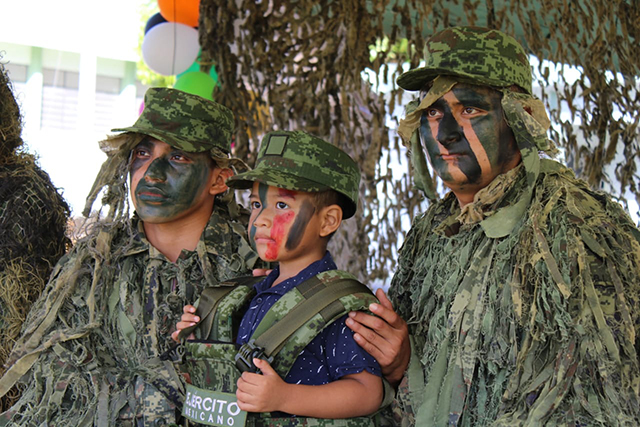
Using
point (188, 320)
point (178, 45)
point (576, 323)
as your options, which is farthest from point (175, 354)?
point (178, 45)

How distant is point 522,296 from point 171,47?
119 inches

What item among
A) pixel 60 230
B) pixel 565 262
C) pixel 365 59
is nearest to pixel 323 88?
pixel 365 59

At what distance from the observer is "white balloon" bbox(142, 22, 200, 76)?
150 inches

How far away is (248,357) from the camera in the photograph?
143 centimetres

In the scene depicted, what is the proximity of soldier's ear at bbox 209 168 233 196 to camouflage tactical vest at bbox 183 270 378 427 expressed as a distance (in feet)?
1.80

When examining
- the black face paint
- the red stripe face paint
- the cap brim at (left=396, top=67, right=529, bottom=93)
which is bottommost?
the red stripe face paint

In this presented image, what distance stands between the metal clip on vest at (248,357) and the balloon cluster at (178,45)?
2.40 m

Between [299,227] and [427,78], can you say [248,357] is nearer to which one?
[299,227]

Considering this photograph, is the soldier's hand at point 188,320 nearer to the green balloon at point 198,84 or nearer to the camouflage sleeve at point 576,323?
the camouflage sleeve at point 576,323

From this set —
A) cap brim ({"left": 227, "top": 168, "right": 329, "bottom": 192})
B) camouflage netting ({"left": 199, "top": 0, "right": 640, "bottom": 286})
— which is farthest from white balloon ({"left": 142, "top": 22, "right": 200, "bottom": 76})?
cap brim ({"left": 227, "top": 168, "right": 329, "bottom": 192})

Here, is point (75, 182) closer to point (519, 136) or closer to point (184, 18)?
point (184, 18)

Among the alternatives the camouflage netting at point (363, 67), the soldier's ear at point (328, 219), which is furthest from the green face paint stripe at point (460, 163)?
the camouflage netting at point (363, 67)

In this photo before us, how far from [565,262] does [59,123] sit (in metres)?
8.81

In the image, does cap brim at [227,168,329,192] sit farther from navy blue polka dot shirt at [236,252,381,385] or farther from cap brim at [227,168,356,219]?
navy blue polka dot shirt at [236,252,381,385]
